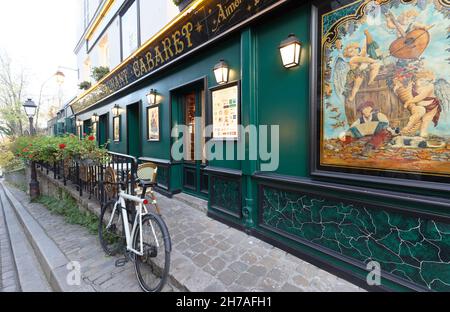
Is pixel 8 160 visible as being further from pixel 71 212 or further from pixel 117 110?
pixel 71 212

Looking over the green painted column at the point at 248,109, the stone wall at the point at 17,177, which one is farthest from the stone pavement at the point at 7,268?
the stone wall at the point at 17,177

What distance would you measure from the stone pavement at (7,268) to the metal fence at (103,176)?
60.4 inches

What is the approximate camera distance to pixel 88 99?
34.4ft

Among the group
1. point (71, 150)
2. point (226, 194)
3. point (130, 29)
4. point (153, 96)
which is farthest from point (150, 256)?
point (130, 29)

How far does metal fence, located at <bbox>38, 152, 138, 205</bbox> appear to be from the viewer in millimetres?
2975

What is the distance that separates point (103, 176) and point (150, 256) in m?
2.43

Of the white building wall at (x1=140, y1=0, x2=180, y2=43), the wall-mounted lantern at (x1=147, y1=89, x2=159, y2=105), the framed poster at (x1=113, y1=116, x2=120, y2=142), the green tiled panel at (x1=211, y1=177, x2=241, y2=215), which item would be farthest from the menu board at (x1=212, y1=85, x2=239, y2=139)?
the framed poster at (x1=113, y1=116, x2=120, y2=142)

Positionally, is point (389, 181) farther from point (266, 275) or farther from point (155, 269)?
point (155, 269)

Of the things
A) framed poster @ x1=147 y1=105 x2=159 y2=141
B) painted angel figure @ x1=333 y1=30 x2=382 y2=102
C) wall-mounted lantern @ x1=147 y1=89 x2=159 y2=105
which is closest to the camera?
painted angel figure @ x1=333 y1=30 x2=382 y2=102

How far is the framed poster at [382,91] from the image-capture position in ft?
5.74

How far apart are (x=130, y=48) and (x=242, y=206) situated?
724cm

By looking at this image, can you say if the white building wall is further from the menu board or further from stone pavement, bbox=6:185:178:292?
stone pavement, bbox=6:185:178:292

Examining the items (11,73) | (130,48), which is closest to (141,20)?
(130,48)

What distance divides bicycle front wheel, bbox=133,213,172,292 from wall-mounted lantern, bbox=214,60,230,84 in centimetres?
253
